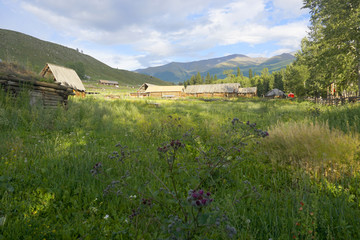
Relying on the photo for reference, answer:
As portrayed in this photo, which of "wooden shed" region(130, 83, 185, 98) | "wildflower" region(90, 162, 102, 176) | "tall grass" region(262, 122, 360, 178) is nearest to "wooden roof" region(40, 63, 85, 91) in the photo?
"wildflower" region(90, 162, 102, 176)

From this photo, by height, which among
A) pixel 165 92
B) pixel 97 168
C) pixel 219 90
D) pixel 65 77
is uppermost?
pixel 65 77

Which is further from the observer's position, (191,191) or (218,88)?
(218,88)

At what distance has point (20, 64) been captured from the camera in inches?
373

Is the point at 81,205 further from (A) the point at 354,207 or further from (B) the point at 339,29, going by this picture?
(B) the point at 339,29

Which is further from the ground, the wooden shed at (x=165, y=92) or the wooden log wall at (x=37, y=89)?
the wooden shed at (x=165, y=92)

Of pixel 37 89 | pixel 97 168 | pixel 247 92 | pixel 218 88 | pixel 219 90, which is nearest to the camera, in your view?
pixel 97 168

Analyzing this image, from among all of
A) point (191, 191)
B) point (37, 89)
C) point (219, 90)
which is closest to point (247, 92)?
point (219, 90)

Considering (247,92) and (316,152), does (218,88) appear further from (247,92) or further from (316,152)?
(316,152)

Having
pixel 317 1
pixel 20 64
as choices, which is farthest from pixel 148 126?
pixel 317 1

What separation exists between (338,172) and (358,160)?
0.66m

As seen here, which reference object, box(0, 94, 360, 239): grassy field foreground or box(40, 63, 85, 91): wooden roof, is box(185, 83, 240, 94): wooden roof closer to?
box(40, 63, 85, 91): wooden roof

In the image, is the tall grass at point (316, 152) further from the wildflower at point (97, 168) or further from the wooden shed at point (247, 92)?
the wooden shed at point (247, 92)

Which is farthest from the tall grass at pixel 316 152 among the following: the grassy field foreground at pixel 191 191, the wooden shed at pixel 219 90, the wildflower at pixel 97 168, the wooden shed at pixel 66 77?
the wooden shed at pixel 219 90

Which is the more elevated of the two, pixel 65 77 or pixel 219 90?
pixel 65 77
